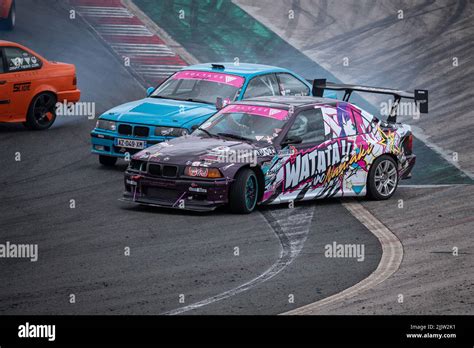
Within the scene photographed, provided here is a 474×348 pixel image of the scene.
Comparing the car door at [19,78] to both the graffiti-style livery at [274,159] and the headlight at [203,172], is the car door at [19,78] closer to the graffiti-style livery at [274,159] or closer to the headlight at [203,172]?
the graffiti-style livery at [274,159]

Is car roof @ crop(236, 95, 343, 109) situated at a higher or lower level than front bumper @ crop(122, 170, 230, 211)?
higher

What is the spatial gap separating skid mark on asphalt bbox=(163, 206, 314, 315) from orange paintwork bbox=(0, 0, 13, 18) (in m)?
13.7

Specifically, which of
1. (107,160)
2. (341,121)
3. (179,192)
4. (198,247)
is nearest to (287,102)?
(341,121)

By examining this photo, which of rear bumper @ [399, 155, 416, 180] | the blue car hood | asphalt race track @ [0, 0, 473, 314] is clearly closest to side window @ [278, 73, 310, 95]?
the blue car hood

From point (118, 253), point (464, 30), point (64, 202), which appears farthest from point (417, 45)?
point (118, 253)

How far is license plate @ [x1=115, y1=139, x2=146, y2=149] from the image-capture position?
17062 mm

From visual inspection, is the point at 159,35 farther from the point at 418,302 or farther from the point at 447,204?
the point at 418,302

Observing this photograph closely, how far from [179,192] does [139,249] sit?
2007mm

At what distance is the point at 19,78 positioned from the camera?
19828 millimetres

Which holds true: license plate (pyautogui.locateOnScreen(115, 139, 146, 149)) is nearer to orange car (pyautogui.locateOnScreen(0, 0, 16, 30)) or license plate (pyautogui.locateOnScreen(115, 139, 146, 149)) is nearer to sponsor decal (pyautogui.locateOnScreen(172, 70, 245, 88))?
sponsor decal (pyautogui.locateOnScreen(172, 70, 245, 88))

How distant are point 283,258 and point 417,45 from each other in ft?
52.7

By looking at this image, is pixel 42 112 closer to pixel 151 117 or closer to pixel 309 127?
pixel 151 117

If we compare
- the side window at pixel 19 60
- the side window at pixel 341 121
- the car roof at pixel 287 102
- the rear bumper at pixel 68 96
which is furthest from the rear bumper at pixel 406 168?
the side window at pixel 19 60

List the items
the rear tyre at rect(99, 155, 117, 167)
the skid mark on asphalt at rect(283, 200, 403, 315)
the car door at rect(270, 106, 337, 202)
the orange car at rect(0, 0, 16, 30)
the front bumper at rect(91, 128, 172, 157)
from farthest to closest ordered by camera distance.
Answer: the orange car at rect(0, 0, 16, 30) → the rear tyre at rect(99, 155, 117, 167) → the front bumper at rect(91, 128, 172, 157) → the car door at rect(270, 106, 337, 202) → the skid mark on asphalt at rect(283, 200, 403, 315)
